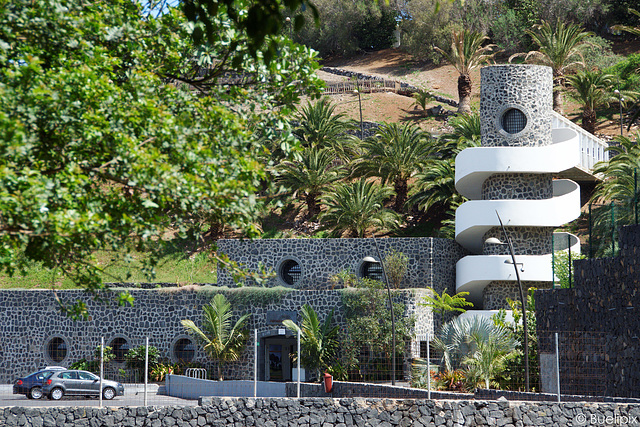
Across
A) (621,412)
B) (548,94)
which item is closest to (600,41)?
(548,94)

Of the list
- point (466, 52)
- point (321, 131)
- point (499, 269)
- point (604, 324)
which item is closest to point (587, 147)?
point (499, 269)

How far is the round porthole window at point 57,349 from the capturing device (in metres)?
33.7

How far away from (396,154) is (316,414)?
2441 centimetres

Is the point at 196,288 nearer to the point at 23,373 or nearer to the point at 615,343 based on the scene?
the point at 23,373

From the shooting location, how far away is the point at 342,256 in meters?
33.0

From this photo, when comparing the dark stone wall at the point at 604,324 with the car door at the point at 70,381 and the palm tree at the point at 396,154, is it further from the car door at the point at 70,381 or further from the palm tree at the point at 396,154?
the palm tree at the point at 396,154

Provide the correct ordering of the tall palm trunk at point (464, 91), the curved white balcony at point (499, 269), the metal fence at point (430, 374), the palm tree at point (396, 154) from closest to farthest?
the metal fence at point (430, 374) < the curved white balcony at point (499, 269) < the palm tree at point (396, 154) < the tall palm trunk at point (464, 91)

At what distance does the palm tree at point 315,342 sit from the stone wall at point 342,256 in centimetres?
272

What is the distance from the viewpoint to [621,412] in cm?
1450

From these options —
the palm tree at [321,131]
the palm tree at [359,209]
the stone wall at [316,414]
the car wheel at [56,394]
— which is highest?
the palm tree at [321,131]

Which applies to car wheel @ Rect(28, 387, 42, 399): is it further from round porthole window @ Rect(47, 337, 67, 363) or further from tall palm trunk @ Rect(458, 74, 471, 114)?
tall palm trunk @ Rect(458, 74, 471, 114)

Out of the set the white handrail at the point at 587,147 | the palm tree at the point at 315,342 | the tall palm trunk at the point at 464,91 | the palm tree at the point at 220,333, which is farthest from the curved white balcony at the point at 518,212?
the tall palm trunk at the point at 464,91

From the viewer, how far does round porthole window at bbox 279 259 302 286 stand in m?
33.8

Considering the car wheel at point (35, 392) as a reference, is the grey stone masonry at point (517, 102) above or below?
above
